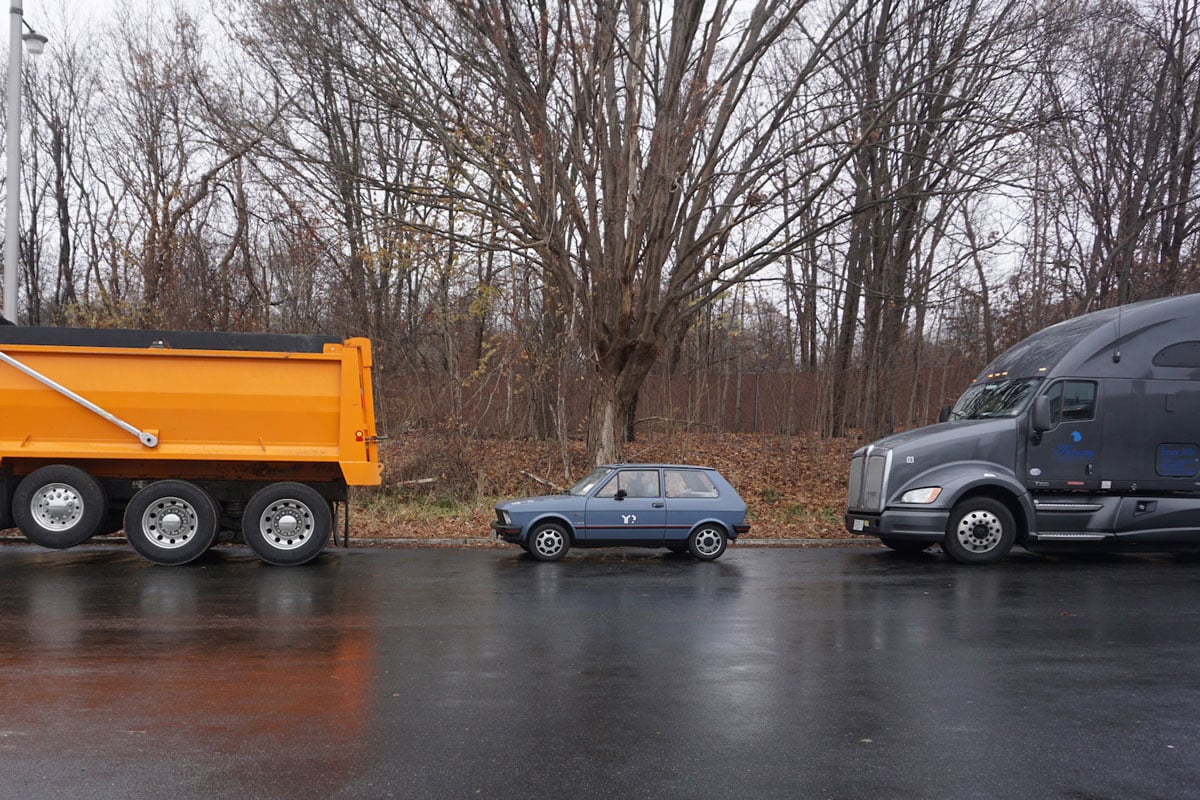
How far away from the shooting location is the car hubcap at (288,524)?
12156mm

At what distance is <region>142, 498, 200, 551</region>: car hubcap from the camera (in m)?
11.9

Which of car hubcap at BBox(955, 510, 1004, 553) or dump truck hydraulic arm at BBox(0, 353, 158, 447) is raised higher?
dump truck hydraulic arm at BBox(0, 353, 158, 447)

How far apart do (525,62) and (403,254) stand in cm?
455

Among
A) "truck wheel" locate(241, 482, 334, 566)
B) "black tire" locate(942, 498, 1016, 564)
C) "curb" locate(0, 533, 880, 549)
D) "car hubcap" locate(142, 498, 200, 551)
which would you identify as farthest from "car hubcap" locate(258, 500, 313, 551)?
"black tire" locate(942, 498, 1016, 564)

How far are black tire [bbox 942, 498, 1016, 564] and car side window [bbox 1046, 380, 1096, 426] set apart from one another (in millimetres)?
1528

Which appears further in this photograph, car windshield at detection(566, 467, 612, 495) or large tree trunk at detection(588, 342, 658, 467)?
large tree trunk at detection(588, 342, 658, 467)

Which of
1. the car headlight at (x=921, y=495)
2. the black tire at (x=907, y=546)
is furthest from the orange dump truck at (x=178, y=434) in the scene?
the black tire at (x=907, y=546)

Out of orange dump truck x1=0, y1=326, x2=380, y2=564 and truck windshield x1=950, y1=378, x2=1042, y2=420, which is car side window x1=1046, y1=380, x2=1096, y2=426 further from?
orange dump truck x1=0, y1=326, x2=380, y2=564

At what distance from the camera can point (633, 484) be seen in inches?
519

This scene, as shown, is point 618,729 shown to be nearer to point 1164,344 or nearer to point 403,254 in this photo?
point 1164,344

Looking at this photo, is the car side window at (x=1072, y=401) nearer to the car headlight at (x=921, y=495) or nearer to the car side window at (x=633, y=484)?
the car headlight at (x=921, y=495)

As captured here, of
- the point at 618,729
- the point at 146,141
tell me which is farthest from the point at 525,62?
the point at 146,141

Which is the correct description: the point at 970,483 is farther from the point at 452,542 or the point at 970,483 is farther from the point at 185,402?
the point at 185,402

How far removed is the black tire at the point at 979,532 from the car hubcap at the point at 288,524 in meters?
8.63
